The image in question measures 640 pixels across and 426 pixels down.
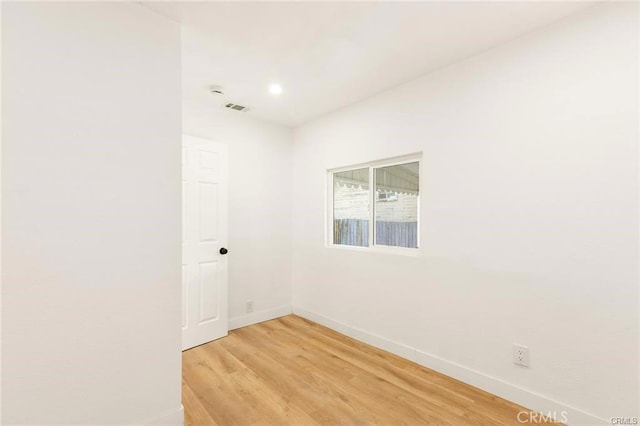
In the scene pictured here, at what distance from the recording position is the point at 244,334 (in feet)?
10.6

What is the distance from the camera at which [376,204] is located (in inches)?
125

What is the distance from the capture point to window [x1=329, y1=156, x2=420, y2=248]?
280 cm

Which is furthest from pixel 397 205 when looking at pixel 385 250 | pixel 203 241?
pixel 203 241

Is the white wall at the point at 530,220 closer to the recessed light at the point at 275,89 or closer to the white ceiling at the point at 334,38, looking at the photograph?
the white ceiling at the point at 334,38

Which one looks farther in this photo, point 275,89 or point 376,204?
point 376,204

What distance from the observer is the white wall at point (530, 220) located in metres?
1.68

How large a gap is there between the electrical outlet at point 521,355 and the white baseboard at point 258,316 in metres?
2.60

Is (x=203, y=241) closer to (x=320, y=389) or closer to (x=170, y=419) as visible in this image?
(x=170, y=419)

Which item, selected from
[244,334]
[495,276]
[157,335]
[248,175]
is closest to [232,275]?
[244,334]

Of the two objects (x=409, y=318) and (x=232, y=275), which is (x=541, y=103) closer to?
(x=409, y=318)

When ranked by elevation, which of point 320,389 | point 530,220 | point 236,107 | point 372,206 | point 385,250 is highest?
point 236,107

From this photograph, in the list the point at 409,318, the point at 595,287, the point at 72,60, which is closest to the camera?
the point at 72,60

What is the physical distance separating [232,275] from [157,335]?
64.1 inches

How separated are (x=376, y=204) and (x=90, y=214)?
2450mm
